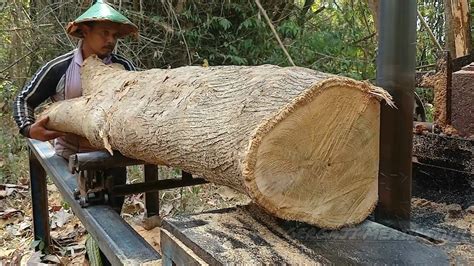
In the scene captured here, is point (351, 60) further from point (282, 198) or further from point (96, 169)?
point (282, 198)

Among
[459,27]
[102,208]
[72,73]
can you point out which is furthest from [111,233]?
[459,27]

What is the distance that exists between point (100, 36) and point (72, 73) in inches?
11.3

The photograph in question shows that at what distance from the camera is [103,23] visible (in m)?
3.03

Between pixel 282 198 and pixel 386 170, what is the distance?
1.58 ft

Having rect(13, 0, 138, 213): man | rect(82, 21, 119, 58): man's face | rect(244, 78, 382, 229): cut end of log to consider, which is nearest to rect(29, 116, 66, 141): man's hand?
rect(13, 0, 138, 213): man

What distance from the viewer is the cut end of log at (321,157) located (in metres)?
1.20

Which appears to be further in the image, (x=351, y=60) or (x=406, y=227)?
(x=351, y=60)

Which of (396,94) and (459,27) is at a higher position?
(459,27)

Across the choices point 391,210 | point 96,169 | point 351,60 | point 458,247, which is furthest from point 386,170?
point 351,60

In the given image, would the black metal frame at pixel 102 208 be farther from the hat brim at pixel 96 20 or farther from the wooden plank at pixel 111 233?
the hat brim at pixel 96 20

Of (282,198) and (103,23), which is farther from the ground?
(103,23)

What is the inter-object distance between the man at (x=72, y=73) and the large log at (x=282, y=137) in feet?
4.65

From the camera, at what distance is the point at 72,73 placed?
2996 millimetres

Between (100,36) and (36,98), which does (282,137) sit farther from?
(36,98)
